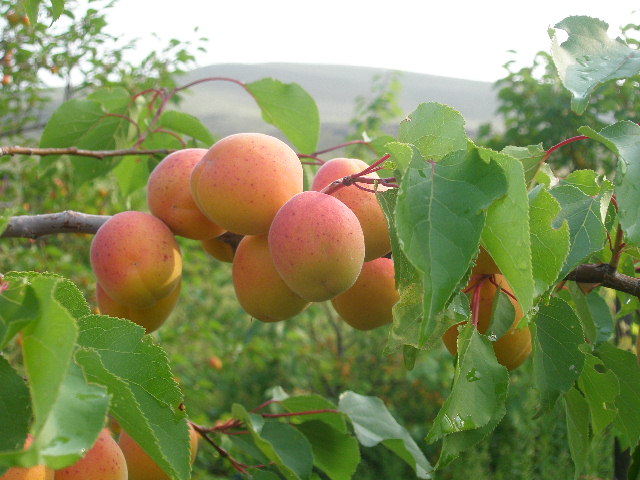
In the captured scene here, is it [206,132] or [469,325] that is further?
[206,132]

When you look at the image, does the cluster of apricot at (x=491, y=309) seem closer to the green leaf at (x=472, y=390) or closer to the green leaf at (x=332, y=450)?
the green leaf at (x=472, y=390)

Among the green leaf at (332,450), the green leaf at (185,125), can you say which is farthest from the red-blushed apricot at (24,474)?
the green leaf at (185,125)

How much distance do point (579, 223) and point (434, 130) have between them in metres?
0.15

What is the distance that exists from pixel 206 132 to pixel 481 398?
0.71 m

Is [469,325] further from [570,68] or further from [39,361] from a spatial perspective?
[39,361]

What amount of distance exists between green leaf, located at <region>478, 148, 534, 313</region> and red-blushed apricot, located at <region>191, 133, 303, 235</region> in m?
0.27

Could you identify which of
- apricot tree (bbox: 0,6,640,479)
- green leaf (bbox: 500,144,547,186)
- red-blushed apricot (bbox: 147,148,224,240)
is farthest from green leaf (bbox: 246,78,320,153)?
green leaf (bbox: 500,144,547,186)

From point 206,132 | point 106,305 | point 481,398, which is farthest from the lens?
point 206,132

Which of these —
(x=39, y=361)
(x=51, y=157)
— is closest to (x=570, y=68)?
(x=39, y=361)

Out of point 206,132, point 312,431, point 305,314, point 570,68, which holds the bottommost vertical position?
point 305,314

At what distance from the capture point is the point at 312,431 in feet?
3.06

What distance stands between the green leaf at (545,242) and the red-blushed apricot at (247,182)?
0.27 metres

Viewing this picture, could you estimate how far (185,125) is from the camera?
42.2 inches

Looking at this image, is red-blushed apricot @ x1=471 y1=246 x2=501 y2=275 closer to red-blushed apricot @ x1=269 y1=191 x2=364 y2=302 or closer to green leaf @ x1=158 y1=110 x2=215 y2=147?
red-blushed apricot @ x1=269 y1=191 x2=364 y2=302
